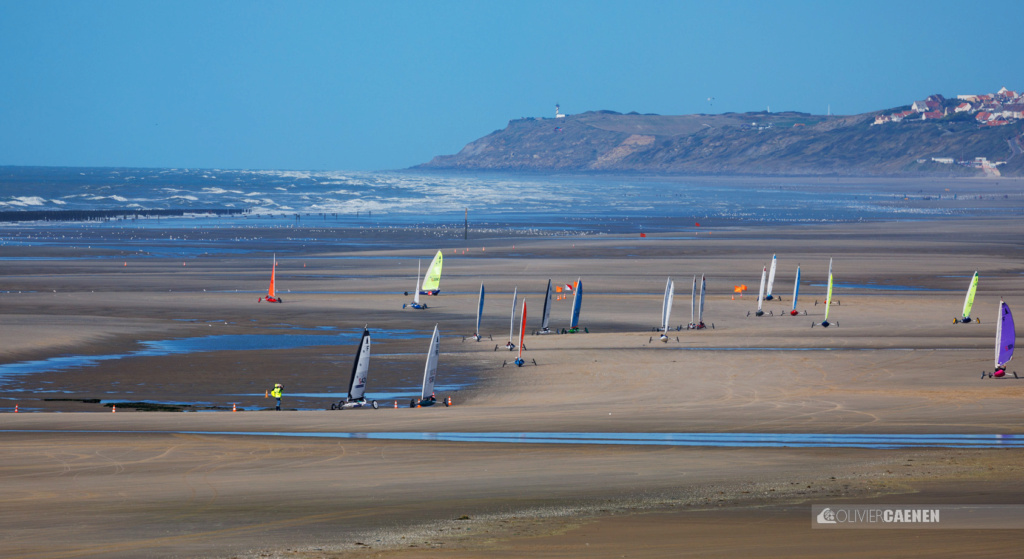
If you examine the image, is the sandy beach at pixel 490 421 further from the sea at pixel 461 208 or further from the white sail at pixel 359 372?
the sea at pixel 461 208

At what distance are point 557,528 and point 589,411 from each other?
774 centimetres

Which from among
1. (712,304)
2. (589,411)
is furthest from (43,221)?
(589,411)

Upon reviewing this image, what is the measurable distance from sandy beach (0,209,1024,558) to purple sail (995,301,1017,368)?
27.3 inches

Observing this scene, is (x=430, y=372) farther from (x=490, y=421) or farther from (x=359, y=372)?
(x=490, y=421)

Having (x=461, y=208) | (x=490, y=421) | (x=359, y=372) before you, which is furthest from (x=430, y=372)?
(x=461, y=208)

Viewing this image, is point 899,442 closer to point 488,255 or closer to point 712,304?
point 712,304

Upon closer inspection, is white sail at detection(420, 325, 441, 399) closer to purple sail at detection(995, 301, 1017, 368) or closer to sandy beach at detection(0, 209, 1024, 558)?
sandy beach at detection(0, 209, 1024, 558)

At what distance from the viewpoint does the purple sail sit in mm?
19453

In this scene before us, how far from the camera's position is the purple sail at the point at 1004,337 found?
63.8 ft

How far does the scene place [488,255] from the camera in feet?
173

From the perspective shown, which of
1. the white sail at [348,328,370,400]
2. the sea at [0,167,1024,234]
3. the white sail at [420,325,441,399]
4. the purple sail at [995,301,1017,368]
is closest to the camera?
the white sail at [348,328,370,400]

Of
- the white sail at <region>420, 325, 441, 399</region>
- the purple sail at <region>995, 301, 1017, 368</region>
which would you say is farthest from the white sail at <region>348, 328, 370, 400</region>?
the purple sail at <region>995, 301, 1017, 368</region>

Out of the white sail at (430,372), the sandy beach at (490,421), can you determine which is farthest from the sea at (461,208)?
the white sail at (430,372)

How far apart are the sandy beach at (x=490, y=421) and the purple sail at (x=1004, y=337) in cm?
69
